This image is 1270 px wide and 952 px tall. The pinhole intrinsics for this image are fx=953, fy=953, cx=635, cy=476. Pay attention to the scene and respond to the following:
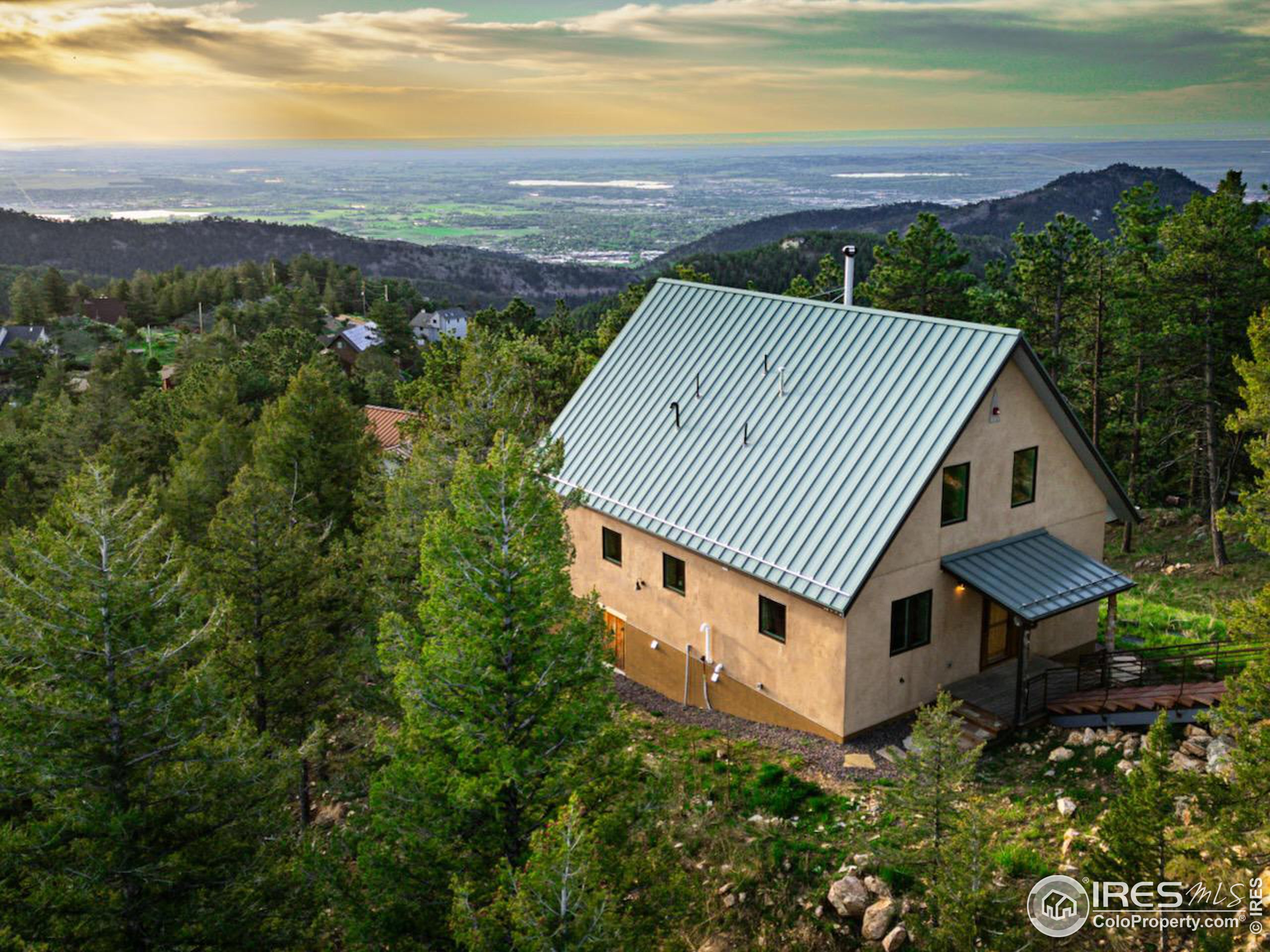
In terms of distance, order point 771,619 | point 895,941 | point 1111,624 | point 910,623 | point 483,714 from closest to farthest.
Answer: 1. point 483,714
2. point 895,941
3. point 910,623
4. point 771,619
5. point 1111,624

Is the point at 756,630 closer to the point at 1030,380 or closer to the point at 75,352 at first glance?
the point at 1030,380

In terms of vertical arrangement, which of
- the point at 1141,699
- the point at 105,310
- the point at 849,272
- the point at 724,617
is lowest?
the point at 1141,699

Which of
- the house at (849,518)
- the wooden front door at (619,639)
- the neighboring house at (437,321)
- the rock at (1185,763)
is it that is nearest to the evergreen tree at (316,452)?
the wooden front door at (619,639)

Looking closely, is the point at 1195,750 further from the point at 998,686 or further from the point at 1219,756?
the point at 998,686

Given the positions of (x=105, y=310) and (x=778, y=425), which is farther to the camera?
(x=105, y=310)

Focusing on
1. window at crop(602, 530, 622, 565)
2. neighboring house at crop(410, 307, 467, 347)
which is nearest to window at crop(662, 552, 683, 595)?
window at crop(602, 530, 622, 565)

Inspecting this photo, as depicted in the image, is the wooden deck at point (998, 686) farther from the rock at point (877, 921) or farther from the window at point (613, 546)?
the window at point (613, 546)

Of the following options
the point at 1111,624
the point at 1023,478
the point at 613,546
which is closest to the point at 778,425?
the point at 1023,478
